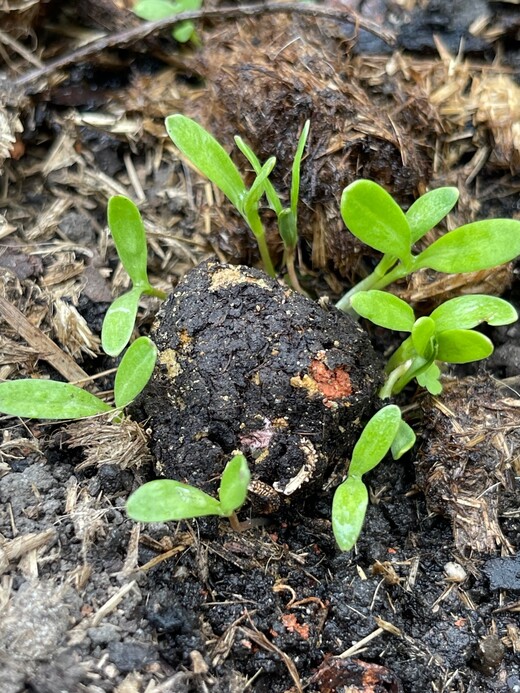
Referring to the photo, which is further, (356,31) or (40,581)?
(356,31)

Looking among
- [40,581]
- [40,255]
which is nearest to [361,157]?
[40,255]

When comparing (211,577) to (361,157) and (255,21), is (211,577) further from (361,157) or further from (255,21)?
(255,21)

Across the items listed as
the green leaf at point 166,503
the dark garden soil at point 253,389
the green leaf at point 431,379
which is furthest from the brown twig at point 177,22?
the green leaf at point 166,503

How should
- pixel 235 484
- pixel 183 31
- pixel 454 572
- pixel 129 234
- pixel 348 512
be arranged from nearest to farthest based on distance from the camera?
pixel 235 484, pixel 348 512, pixel 454 572, pixel 129 234, pixel 183 31

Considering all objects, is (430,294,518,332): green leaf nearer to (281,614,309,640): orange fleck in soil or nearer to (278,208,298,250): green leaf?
(278,208,298,250): green leaf

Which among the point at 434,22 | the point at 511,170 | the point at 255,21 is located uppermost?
the point at 255,21

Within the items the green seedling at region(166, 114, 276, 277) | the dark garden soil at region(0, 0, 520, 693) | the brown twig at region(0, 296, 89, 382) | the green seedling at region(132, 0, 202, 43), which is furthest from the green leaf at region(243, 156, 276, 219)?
the green seedling at region(132, 0, 202, 43)

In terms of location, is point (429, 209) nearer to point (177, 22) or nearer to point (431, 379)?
point (431, 379)

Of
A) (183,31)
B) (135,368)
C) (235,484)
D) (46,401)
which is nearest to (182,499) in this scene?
(235,484)
